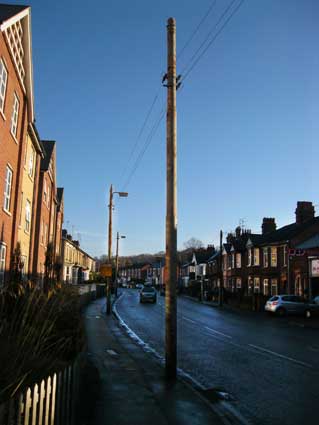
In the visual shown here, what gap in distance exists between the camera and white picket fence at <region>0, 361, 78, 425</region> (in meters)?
4.02

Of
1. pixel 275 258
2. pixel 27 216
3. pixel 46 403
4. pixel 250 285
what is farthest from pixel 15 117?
pixel 250 285

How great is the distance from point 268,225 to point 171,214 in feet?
144

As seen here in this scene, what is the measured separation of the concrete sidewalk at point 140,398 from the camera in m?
6.96

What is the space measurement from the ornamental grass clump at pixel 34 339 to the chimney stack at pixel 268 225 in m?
43.1

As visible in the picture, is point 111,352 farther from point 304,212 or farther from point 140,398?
point 304,212

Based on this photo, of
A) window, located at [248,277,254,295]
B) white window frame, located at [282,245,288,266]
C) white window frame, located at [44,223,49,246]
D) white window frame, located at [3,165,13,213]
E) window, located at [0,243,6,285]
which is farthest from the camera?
window, located at [248,277,254,295]

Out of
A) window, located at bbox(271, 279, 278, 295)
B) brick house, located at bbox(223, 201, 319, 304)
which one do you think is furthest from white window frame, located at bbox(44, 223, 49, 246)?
window, located at bbox(271, 279, 278, 295)

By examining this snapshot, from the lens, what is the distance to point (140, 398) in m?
8.21

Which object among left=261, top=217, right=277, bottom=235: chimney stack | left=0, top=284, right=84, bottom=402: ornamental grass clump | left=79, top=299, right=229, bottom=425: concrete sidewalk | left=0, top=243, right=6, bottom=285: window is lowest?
left=79, top=299, right=229, bottom=425: concrete sidewalk

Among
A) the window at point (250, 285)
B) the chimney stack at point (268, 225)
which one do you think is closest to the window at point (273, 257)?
the window at point (250, 285)

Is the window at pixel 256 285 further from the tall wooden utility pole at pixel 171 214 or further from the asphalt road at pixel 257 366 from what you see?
the tall wooden utility pole at pixel 171 214

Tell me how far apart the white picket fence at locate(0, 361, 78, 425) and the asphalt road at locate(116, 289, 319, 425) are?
3.29 meters

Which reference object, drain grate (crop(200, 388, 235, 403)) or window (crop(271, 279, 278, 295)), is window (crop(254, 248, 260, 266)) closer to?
window (crop(271, 279, 278, 295))

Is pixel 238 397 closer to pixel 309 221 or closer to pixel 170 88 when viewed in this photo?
pixel 170 88
